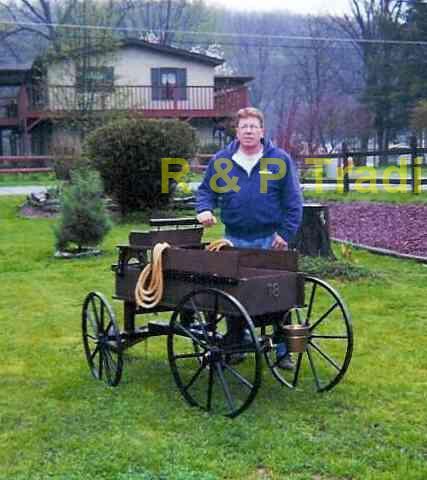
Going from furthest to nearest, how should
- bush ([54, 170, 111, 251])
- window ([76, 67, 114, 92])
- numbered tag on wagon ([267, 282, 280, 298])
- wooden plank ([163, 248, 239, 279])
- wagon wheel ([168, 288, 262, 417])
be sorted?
window ([76, 67, 114, 92]), bush ([54, 170, 111, 251]), numbered tag on wagon ([267, 282, 280, 298]), wooden plank ([163, 248, 239, 279]), wagon wheel ([168, 288, 262, 417])

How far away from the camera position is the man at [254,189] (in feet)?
16.6

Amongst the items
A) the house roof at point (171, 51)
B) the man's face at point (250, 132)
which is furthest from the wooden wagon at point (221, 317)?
the house roof at point (171, 51)

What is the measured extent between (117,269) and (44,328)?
183 centimetres

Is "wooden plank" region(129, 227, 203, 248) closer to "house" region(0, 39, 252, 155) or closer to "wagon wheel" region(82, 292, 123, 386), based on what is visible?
"wagon wheel" region(82, 292, 123, 386)

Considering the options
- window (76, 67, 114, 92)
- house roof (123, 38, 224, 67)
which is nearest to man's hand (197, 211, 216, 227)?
window (76, 67, 114, 92)

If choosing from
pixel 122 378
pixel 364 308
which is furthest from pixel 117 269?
pixel 364 308

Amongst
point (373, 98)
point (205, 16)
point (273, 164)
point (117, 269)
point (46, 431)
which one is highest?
point (205, 16)

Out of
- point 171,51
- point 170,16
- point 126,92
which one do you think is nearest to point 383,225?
point 126,92

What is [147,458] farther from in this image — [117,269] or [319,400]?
[117,269]

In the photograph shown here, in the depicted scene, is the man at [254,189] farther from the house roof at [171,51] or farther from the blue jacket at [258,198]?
the house roof at [171,51]

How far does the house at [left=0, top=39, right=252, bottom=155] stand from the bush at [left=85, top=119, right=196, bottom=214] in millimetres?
16456

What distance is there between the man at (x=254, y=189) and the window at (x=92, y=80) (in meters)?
28.6

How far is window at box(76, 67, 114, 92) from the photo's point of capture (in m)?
33.0

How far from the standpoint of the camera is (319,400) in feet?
15.5
